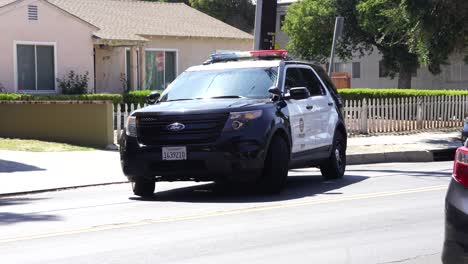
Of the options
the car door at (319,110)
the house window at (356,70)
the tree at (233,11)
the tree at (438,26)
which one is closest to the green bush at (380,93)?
the tree at (438,26)

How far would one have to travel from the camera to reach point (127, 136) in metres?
12.0

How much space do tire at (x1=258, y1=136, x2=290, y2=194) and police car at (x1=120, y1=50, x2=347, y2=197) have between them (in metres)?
0.01

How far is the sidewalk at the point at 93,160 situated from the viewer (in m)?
14.7

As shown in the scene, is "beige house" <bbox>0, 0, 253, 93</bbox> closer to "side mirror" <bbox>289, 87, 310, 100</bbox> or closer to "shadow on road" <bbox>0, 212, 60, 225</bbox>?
"side mirror" <bbox>289, 87, 310, 100</bbox>

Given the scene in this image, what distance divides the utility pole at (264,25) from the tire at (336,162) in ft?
14.3

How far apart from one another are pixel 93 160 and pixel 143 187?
567 centimetres

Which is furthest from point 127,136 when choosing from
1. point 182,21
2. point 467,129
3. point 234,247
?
point 182,21

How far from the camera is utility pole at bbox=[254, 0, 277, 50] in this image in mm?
18109

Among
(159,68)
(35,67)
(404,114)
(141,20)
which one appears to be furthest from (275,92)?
(141,20)

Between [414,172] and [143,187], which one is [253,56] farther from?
[414,172]

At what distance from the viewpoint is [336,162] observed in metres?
14.2

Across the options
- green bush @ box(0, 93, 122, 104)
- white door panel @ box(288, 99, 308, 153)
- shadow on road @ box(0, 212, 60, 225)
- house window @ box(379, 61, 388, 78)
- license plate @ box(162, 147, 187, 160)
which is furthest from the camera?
house window @ box(379, 61, 388, 78)

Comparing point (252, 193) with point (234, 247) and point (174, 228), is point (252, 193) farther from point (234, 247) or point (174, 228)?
point (234, 247)

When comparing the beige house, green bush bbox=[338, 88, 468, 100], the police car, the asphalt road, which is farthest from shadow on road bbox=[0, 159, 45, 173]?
green bush bbox=[338, 88, 468, 100]
